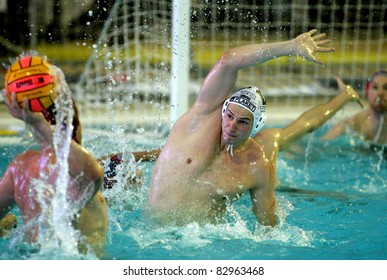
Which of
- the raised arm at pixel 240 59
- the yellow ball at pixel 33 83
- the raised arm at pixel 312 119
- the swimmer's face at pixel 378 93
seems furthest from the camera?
the swimmer's face at pixel 378 93

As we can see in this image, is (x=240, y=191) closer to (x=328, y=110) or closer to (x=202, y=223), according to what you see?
(x=202, y=223)

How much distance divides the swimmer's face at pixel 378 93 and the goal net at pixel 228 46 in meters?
1.67

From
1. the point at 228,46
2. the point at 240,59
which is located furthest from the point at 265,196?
the point at 228,46

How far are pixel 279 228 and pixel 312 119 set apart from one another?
157cm

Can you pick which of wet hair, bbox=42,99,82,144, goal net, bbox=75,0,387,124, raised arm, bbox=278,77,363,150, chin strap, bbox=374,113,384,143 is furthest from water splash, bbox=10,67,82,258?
chin strap, bbox=374,113,384,143

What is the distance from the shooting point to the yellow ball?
283 cm

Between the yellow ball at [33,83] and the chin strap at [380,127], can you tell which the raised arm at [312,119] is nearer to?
the chin strap at [380,127]

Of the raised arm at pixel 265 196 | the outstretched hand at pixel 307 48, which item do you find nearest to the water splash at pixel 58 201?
the raised arm at pixel 265 196

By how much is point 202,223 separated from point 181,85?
2.36 m

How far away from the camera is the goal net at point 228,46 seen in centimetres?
722

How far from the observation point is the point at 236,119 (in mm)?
3754

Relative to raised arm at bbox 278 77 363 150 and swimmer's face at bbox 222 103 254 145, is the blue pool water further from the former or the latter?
swimmer's face at bbox 222 103 254 145

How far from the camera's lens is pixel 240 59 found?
3885 mm
